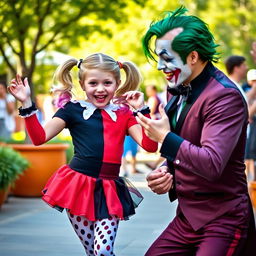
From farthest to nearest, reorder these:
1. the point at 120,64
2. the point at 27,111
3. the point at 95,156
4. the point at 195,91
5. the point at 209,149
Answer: the point at 120,64 < the point at 95,156 < the point at 27,111 < the point at 195,91 < the point at 209,149

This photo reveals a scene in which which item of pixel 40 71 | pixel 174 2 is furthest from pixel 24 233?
pixel 174 2

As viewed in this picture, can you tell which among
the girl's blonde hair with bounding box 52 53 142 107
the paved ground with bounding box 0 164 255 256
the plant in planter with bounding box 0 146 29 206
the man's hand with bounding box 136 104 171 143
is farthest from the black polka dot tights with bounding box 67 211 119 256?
the plant in planter with bounding box 0 146 29 206

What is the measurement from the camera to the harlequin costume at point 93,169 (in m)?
4.89

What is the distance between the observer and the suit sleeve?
11.3 ft

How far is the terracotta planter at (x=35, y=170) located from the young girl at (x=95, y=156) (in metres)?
6.31

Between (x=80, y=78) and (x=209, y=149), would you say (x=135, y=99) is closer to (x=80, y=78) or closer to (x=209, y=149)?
(x=80, y=78)

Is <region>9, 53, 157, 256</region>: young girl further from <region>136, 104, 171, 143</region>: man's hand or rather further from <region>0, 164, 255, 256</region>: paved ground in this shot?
<region>0, 164, 255, 256</region>: paved ground

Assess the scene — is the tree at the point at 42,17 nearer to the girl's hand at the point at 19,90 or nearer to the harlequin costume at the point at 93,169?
the harlequin costume at the point at 93,169

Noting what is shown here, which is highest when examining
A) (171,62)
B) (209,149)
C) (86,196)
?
(171,62)

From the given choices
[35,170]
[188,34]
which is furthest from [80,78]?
[35,170]

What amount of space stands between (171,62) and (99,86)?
1.24 m

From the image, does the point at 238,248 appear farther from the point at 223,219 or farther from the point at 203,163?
the point at 203,163

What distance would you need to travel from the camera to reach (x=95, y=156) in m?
4.97

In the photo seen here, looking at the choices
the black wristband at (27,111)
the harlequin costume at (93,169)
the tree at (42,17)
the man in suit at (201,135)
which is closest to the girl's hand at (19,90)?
the black wristband at (27,111)
